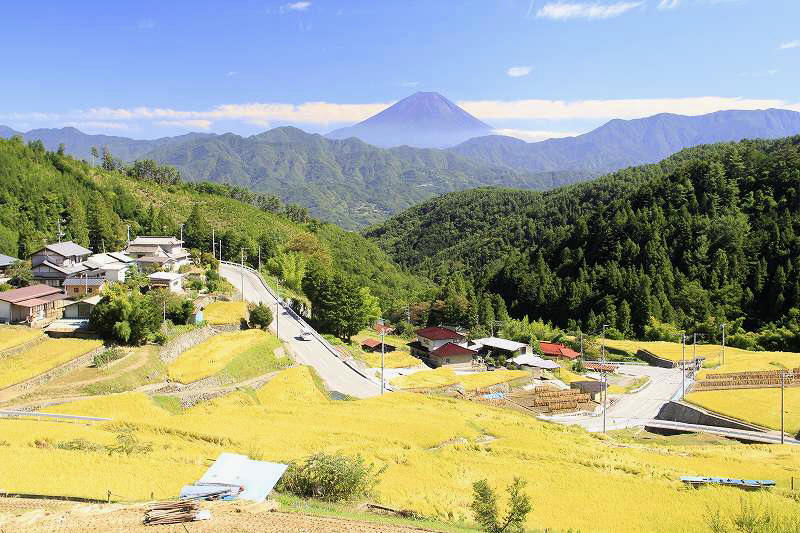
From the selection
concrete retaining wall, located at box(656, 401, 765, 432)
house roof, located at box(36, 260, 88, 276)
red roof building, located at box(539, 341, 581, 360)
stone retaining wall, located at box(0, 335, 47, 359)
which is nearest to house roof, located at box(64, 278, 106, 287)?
house roof, located at box(36, 260, 88, 276)

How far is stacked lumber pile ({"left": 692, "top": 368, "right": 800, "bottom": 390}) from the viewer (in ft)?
176

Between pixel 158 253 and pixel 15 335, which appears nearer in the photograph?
pixel 15 335

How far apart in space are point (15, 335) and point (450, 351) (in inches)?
1571

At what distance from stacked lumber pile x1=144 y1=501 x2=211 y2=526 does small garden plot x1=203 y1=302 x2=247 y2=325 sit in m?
33.6

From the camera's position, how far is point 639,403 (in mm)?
52094

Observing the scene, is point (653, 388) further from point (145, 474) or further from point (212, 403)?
point (145, 474)

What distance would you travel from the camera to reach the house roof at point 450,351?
63125mm

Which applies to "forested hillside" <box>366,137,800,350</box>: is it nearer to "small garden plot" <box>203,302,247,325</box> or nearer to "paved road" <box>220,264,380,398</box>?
"paved road" <box>220,264,380,398</box>

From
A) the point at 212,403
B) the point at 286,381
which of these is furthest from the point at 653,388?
the point at 212,403

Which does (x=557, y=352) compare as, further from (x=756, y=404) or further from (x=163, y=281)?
(x=163, y=281)

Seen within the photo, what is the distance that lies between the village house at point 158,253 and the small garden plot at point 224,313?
1177 centimetres

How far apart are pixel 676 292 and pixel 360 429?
83.9 meters

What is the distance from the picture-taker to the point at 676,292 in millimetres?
98875

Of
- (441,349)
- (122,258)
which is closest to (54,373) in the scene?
(122,258)
